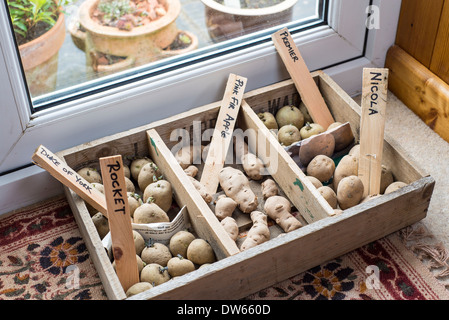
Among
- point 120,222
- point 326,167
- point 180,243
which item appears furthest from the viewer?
point 326,167

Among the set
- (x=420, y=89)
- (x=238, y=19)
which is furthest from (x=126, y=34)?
(x=420, y=89)

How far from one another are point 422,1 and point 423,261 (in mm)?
618

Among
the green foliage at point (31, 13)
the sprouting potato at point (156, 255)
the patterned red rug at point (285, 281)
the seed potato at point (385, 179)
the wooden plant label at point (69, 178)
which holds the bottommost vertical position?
the patterned red rug at point (285, 281)

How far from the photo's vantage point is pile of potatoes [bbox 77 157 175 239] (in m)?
1.11

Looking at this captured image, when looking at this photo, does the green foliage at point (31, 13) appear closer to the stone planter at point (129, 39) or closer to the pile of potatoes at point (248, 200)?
the stone planter at point (129, 39)

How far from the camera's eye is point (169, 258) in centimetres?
108

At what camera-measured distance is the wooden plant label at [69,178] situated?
110cm

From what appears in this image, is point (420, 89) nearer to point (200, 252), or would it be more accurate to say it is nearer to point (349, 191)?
point (349, 191)

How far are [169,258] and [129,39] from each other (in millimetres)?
521

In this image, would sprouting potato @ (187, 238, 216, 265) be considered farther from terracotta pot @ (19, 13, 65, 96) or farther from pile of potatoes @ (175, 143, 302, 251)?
terracotta pot @ (19, 13, 65, 96)

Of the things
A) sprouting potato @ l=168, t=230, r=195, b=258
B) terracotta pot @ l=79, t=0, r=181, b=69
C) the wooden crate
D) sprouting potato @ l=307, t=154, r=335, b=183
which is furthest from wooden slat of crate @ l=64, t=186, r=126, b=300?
sprouting potato @ l=307, t=154, r=335, b=183

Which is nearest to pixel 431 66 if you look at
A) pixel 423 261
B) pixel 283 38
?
pixel 283 38

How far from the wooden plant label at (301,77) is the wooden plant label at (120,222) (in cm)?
54

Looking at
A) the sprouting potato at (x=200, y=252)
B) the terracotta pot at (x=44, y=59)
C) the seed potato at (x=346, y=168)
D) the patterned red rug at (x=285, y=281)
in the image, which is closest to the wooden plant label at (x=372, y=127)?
the seed potato at (x=346, y=168)
